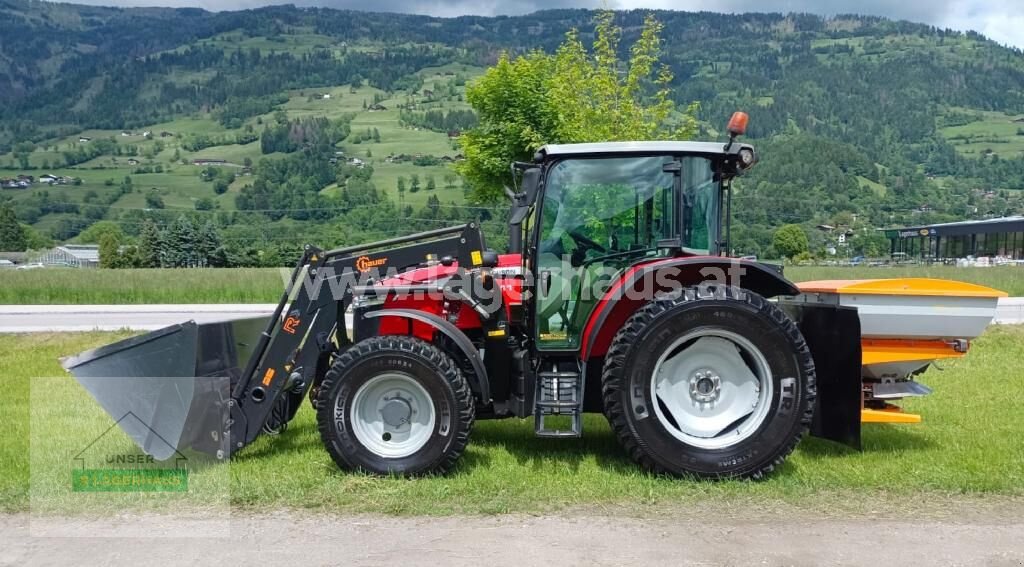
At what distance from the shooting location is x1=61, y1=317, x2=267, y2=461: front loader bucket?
5.89 meters

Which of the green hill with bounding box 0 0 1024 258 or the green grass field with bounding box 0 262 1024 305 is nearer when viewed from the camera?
the green grass field with bounding box 0 262 1024 305

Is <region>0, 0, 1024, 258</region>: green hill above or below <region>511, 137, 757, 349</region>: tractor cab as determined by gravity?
above

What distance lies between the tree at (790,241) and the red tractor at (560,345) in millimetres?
33057

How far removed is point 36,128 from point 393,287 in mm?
177489

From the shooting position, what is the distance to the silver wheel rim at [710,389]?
5.84 meters

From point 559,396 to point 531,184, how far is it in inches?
61.3

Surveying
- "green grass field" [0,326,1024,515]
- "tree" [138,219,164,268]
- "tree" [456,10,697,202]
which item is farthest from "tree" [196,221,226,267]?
"green grass field" [0,326,1024,515]

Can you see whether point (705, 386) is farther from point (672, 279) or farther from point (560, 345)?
point (560, 345)

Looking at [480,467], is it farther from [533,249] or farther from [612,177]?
[612,177]

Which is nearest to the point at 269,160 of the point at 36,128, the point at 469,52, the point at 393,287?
the point at 36,128

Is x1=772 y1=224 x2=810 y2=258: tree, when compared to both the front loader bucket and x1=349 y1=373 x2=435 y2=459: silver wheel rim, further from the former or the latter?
the front loader bucket

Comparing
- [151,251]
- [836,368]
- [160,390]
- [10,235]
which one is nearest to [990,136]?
[151,251]

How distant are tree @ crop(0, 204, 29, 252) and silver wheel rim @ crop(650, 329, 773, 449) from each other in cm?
6399

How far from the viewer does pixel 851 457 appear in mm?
6309
